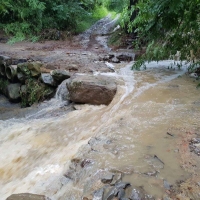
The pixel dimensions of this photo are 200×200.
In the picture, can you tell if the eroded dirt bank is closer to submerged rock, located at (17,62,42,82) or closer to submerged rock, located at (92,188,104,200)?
submerged rock, located at (92,188,104,200)

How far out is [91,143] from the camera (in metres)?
3.53

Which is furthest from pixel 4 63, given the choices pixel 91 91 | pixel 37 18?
pixel 37 18

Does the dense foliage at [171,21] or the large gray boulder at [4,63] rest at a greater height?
the dense foliage at [171,21]

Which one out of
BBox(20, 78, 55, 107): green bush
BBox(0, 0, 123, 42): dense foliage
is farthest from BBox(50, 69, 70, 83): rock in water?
BBox(0, 0, 123, 42): dense foliage

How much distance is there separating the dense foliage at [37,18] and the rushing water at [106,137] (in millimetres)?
8257

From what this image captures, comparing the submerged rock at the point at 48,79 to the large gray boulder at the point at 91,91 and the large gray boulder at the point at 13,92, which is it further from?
the large gray boulder at the point at 91,91

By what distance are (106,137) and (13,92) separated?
Result: 4836 mm

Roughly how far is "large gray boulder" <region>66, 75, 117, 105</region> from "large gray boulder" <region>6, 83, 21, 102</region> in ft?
7.94

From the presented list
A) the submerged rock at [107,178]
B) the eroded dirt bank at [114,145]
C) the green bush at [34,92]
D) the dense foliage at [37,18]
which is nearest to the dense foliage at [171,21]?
the eroded dirt bank at [114,145]

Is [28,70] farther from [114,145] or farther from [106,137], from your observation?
[114,145]

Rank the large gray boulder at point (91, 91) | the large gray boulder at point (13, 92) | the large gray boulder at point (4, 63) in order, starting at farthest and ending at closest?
the large gray boulder at point (4, 63), the large gray boulder at point (13, 92), the large gray boulder at point (91, 91)

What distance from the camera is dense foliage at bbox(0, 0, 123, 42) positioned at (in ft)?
43.6

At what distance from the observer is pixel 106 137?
3.67 meters

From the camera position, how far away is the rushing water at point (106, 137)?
2.86 meters
